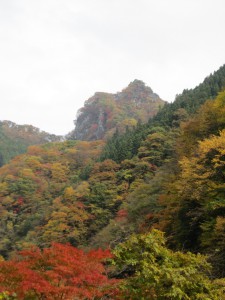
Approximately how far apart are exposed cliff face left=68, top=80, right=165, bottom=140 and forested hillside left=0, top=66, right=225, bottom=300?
54.6 metres

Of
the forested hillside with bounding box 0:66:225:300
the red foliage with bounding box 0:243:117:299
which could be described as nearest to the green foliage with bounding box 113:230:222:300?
the forested hillside with bounding box 0:66:225:300

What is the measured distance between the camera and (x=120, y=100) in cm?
13775

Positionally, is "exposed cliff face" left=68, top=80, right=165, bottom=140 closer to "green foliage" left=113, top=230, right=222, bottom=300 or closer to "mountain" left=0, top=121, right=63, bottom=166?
"mountain" left=0, top=121, right=63, bottom=166

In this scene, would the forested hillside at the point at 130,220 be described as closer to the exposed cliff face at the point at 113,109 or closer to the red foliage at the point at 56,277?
the red foliage at the point at 56,277

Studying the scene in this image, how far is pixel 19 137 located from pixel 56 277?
15537 centimetres

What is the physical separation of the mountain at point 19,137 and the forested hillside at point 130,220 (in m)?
76.8

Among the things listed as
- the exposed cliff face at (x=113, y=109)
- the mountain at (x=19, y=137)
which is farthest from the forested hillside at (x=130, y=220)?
the mountain at (x=19, y=137)

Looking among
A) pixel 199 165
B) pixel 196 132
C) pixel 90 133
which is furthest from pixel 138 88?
pixel 199 165

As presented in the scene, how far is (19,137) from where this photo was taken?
16138cm

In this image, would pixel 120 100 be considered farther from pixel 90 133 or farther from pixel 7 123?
pixel 7 123

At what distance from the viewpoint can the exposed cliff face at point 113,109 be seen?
12200 centimetres

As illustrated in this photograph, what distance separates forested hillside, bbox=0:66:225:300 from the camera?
8414 millimetres

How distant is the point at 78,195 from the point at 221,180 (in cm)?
2519

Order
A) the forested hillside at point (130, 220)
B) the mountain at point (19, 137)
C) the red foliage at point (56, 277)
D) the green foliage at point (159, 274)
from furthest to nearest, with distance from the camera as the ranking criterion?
1. the mountain at point (19, 137)
2. the red foliage at point (56, 277)
3. the forested hillside at point (130, 220)
4. the green foliage at point (159, 274)
